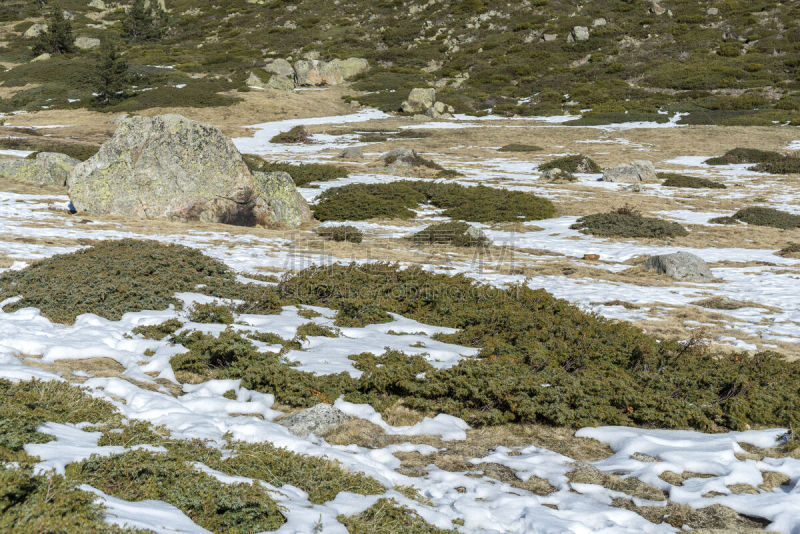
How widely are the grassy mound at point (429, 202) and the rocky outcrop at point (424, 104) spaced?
2963 cm

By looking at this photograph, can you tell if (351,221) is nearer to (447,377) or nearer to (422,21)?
(447,377)

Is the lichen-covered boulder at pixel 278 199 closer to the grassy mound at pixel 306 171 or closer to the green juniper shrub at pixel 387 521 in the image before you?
the grassy mound at pixel 306 171

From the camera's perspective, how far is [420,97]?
51438mm

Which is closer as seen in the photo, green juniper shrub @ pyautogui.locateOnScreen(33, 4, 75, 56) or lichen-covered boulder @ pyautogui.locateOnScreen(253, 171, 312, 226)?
lichen-covered boulder @ pyautogui.locateOnScreen(253, 171, 312, 226)

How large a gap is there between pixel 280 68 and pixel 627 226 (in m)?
53.0

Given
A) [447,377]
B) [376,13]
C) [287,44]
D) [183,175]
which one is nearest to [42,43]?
[287,44]

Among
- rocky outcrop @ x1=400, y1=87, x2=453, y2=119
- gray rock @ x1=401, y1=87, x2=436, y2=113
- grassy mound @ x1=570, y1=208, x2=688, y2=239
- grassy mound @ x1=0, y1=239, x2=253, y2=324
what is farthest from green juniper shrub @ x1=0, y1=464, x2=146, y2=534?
gray rock @ x1=401, y1=87, x2=436, y2=113

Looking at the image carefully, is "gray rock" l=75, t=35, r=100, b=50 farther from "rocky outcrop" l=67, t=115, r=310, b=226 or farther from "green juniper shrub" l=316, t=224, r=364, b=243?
"green juniper shrub" l=316, t=224, r=364, b=243

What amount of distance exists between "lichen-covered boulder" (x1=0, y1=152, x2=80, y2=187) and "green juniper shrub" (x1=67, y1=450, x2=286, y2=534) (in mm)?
→ 20792

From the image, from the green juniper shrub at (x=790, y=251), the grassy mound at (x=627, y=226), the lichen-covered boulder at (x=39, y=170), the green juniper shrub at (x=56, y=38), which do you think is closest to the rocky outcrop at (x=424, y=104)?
the grassy mound at (x=627, y=226)

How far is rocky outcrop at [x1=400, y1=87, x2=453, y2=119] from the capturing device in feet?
166

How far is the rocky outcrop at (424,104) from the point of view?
166ft

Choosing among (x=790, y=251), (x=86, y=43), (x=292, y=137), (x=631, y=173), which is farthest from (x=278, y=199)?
(x=86, y=43)

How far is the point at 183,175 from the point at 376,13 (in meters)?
78.2
